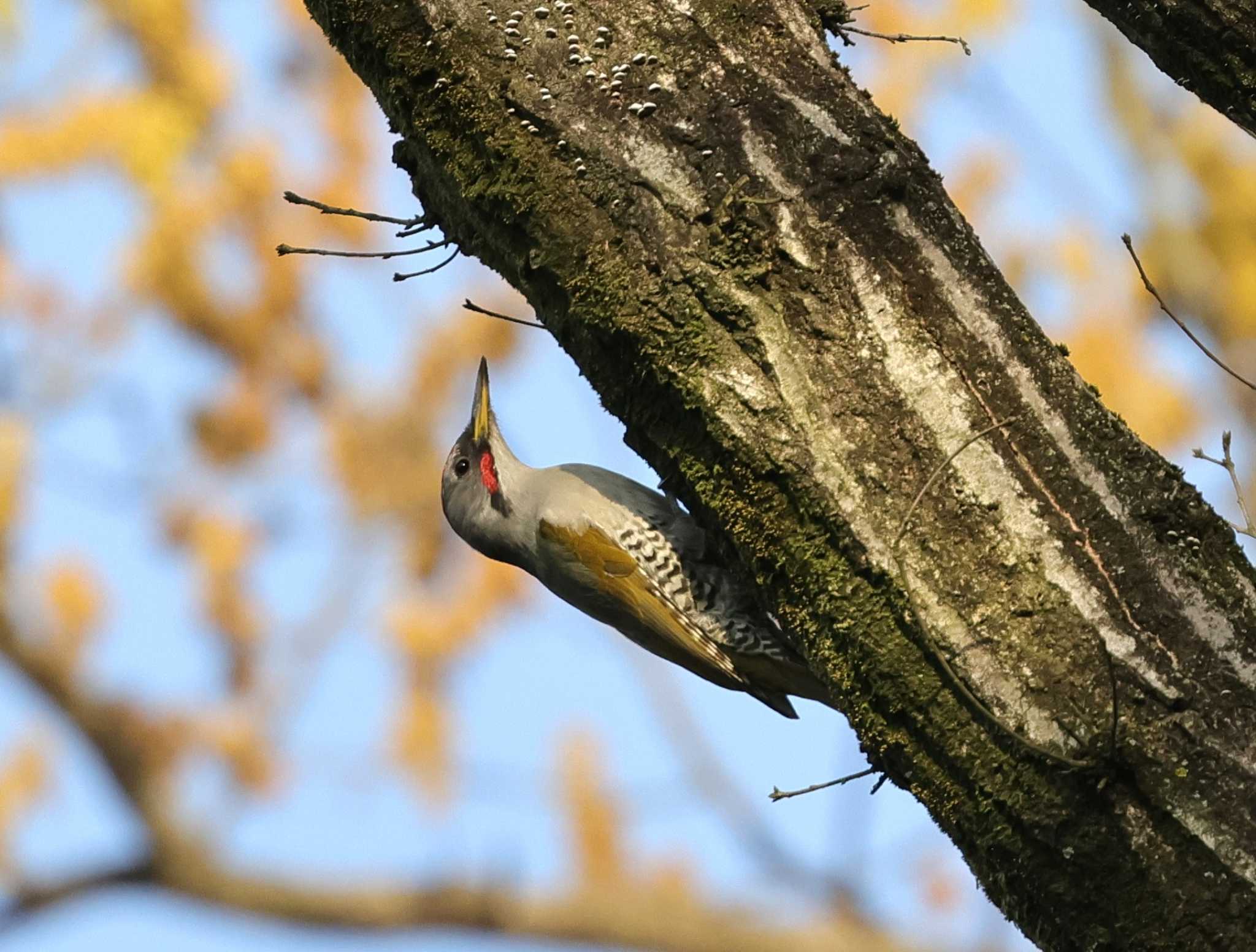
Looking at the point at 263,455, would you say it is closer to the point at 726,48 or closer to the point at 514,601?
the point at 514,601

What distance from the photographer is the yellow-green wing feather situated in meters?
4.46

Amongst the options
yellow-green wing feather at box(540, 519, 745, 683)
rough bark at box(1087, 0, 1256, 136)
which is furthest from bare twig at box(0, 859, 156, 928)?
rough bark at box(1087, 0, 1256, 136)

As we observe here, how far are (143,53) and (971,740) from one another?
410 inches

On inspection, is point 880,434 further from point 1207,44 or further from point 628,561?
point 628,561

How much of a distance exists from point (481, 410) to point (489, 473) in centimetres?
26

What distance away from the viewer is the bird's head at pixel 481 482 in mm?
5039

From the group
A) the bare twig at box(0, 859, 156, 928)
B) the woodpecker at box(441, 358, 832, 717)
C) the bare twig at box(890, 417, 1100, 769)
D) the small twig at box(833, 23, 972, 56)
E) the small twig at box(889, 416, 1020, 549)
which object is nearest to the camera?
the bare twig at box(890, 417, 1100, 769)

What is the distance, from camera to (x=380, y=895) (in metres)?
9.34

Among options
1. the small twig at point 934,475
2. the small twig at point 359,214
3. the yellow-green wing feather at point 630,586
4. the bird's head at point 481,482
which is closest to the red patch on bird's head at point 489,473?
the bird's head at point 481,482

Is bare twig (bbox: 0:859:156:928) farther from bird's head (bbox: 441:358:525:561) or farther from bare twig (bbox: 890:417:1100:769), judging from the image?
bare twig (bbox: 890:417:1100:769)

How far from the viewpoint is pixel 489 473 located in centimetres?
510

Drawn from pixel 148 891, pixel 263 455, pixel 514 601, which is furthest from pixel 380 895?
pixel 263 455

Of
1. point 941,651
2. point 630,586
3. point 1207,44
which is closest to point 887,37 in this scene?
point 1207,44

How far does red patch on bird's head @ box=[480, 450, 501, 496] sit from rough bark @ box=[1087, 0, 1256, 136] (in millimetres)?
3028
